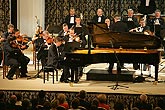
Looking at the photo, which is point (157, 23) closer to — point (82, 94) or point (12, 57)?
point (12, 57)

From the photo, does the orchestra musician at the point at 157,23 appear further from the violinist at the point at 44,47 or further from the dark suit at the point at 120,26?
the violinist at the point at 44,47

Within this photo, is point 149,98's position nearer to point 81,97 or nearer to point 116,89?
point 116,89

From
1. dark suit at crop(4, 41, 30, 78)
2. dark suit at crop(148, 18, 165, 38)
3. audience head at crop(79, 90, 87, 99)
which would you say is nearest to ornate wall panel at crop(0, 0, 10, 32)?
dark suit at crop(4, 41, 30, 78)

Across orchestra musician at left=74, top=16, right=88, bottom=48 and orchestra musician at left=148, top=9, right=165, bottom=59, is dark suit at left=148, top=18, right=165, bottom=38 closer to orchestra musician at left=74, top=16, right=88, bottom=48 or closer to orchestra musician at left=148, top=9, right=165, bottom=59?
orchestra musician at left=148, top=9, right=165, bottom=59

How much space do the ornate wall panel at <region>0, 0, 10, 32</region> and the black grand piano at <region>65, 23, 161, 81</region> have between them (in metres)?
7.13

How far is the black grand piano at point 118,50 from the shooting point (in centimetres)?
1109

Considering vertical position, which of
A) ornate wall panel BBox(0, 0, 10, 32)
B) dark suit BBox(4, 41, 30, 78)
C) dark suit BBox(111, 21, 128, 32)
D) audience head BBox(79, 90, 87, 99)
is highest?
ornate wall panel BBox(0, 0, 10, 32)

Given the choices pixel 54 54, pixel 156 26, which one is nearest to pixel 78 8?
pixel 156 26

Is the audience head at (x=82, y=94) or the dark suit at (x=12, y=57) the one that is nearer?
the audience head at (x=82, y=94)

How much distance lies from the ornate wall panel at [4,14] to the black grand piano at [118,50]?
7.13 metres

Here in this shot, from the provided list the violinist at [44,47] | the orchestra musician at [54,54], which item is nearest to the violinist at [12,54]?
the violinist at [44,47]

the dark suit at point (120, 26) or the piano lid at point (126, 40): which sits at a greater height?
the dark suit at point (120, 26)

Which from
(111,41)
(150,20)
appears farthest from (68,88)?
(150,20)

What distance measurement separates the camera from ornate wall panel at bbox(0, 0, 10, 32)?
18.2m
